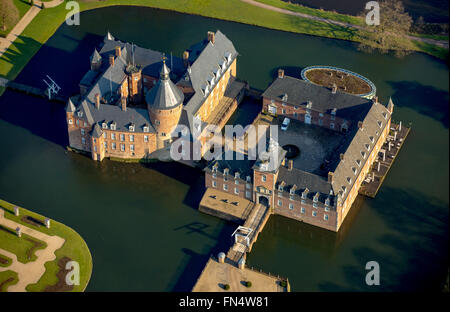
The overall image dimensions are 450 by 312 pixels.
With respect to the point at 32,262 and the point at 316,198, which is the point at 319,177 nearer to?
the point at 316,198

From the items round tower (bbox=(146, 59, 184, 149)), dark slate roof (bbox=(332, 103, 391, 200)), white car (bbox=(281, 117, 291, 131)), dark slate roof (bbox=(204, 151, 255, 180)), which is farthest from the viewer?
white car (bbox=(281, 117, 291, 131))

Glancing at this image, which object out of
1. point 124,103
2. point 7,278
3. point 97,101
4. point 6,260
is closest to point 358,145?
point 124,103

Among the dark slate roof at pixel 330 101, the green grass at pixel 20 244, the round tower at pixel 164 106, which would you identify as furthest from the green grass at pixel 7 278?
the dark slate roof at pixel 330 101

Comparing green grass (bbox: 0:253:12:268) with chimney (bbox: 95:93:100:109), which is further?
chimney (bbox: 95:93:100:109)

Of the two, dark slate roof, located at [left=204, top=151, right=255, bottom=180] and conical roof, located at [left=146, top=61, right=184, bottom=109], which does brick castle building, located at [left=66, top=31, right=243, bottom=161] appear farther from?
dark slate roof, located at [left=204, top=151, right=255, bottom=180]

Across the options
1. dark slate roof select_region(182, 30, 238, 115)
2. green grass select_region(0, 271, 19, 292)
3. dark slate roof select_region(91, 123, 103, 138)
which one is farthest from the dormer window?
green grass select_region(0, 271, 19, 292)
